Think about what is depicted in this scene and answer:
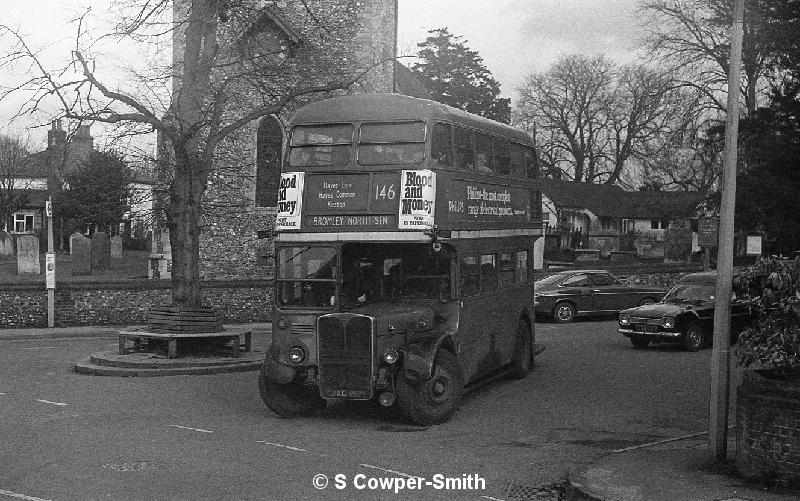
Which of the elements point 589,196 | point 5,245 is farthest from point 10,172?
point 589,196

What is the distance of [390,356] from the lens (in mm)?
12438

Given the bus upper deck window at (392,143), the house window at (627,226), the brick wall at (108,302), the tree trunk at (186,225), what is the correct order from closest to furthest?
the bus upper deck window at (392,143) < the tree trunk at (186,225) < the brick wall at (108,302) < the house window at (627,226)

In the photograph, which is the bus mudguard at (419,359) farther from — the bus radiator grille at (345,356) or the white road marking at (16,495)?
the white road marking at (16,495)

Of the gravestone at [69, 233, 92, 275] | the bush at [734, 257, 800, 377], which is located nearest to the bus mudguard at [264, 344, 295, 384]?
the bush at [734, 257, 800, 377]

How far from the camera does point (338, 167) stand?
1344 cm

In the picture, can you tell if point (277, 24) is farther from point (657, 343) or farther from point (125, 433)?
point (125, 433)

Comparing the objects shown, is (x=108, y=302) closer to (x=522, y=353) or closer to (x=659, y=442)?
(x=522, y=353)

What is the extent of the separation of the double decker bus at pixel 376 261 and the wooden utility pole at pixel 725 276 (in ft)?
12.8

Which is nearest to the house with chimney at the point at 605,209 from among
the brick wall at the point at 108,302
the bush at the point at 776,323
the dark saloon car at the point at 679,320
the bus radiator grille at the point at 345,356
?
the brick wall at the point at 108,302

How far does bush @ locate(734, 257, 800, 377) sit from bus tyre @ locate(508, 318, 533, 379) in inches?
310

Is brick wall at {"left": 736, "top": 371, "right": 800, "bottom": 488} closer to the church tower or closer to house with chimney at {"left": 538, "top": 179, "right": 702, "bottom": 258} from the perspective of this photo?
the church tower

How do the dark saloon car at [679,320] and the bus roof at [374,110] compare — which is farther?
the dark saloon car at [679,320]

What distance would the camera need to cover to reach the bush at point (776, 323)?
8875mm

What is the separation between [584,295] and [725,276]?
794 inches
